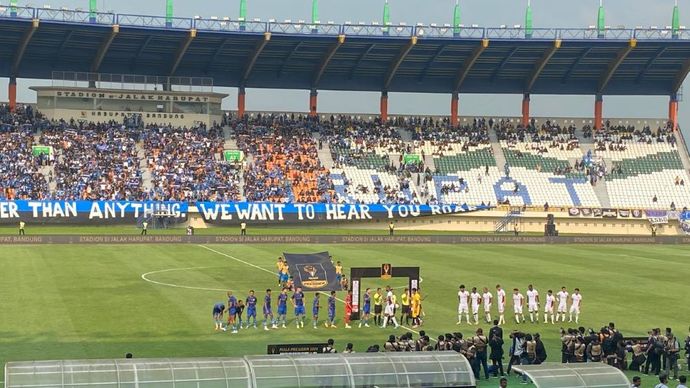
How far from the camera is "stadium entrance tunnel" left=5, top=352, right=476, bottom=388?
63.9ft

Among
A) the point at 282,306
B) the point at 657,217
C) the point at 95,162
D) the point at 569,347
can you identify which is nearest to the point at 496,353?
the point at 569,347

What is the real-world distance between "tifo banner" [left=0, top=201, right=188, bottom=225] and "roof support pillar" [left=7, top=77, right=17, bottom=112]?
19.1 meters

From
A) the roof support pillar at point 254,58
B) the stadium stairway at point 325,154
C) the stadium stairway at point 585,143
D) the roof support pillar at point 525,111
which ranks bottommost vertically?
the stadium stairway at point 325,154

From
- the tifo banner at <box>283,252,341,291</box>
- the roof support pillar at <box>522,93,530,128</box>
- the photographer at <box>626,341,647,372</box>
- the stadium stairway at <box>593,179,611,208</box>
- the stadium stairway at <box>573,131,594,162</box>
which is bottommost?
the photographer at <box>626,341,647,372</box>

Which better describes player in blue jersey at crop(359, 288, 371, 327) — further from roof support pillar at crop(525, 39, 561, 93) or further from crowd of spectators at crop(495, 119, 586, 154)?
crowd of spectators at crop(495, 119, 586, 154)

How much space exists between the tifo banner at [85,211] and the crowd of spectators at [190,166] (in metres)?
2.25

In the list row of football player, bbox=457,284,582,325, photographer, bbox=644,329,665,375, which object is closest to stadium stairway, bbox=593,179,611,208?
row of football player, bbox=457,284,582,325

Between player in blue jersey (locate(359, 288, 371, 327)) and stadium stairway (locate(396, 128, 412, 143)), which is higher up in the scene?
stadium stairway (locate(396, 128, 412, 143))

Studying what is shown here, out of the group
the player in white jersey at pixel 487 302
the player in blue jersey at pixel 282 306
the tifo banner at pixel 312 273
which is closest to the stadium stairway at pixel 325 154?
the tifo banner at pixel 312 273

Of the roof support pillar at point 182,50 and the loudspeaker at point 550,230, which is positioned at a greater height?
the roof support pillar at point 182,50

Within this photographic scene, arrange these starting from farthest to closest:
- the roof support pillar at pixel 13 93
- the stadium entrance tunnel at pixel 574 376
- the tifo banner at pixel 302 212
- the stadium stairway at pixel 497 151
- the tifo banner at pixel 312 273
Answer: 1. the stadium stairway at pixel 497 151
2. the roof support pillar at pixel 13 93
3. the tifo banner at pixel 302 212
4. the tifo banner at pixel 312 273
5. the stadium entrance tunnel at pixel 574 376

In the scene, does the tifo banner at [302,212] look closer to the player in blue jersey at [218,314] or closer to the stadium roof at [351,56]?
the stadium roof at [351,56]

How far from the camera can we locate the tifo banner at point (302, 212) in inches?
3258

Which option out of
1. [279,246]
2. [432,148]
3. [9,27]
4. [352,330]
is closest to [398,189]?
[432,148]
